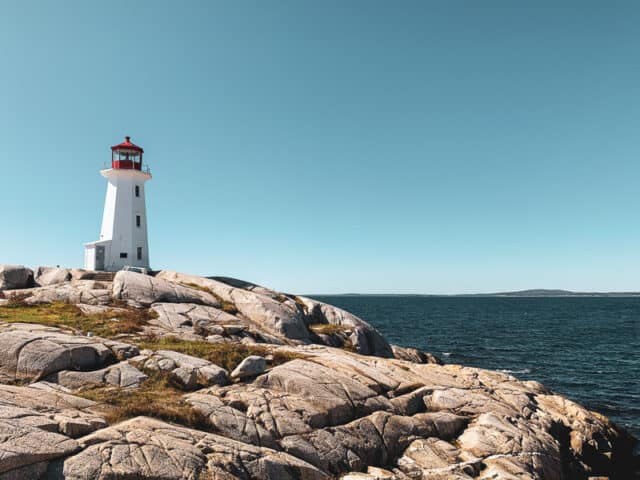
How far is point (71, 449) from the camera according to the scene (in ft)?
38.8

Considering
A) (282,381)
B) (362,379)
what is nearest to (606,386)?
(362,379)

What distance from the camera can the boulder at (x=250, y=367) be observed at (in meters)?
19.3

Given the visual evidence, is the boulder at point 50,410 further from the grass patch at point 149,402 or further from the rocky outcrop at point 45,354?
the rocky outcrop at point 45,354

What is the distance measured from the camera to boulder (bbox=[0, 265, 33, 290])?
3672 cm

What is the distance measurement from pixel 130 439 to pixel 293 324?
22109 mm

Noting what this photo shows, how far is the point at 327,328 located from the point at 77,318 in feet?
63.5

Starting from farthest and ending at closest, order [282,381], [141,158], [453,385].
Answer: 1. [141,158]
2. [453,385]
3. [282,381]

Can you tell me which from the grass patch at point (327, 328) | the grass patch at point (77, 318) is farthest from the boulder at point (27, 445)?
the grass patch at point (327, 328)

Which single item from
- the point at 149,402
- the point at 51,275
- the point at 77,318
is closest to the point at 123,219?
the point at 51,275

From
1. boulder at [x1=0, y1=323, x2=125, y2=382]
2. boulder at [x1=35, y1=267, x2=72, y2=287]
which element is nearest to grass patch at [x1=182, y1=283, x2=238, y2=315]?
boulder at [x1=35, y1=267, x2=72, y2=287]

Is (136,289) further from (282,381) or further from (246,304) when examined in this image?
(282,381)

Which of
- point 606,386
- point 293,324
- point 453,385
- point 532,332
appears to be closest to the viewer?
point 453,385

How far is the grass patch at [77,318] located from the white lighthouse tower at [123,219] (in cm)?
1584

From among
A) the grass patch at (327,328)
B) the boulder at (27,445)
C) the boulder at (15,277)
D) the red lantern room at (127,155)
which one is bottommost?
the boulder at (27,445)
